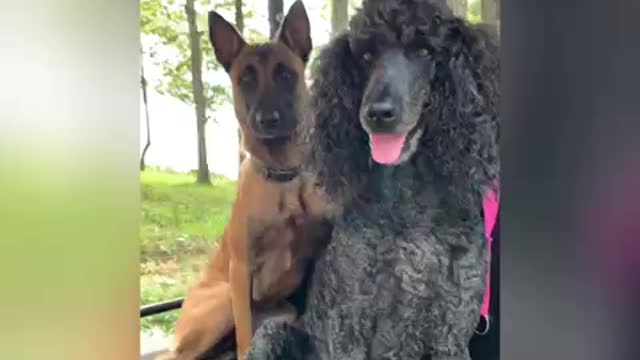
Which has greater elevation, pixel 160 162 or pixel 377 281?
pixel 160 162

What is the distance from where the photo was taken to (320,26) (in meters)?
1.80

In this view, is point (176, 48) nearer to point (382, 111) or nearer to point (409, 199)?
point (382, 111)

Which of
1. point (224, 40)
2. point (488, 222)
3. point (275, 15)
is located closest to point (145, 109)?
point (224, 40)

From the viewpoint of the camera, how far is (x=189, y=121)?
184cm

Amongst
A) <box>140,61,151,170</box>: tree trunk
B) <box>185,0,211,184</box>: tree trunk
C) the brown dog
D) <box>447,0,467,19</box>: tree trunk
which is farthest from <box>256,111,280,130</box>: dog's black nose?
<box>447,0,467,19</box>: tree trunk

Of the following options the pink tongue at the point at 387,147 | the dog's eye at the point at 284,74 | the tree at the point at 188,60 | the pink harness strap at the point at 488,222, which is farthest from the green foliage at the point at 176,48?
the pink harness strap at the point at 488,222

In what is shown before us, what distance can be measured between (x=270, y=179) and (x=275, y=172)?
18 mm

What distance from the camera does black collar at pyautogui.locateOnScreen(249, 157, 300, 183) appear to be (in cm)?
179

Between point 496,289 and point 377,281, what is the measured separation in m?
0.25

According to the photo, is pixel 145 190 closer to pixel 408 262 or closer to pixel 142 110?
pixel 142 110
